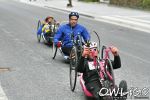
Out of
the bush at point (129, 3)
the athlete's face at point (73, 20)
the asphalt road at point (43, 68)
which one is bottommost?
the bush at point (129, 3)

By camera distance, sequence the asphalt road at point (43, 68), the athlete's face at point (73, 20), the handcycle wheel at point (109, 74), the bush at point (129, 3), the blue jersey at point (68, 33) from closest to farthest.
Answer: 1. the handcycle wheel at point (109, 74)
2. the asphalt road at point (43, 68)
3. the athlete's face at point (73, 20)
4. the blue jersey at point (68, 33)
5. the bush at point (129, 3)

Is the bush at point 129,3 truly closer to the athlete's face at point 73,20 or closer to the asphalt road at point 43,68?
the asphalt road at point 43,68

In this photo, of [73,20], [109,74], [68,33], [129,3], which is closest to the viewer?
[109,74]

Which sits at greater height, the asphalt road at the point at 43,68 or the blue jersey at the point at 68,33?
the blue jersey at the point at 68,33

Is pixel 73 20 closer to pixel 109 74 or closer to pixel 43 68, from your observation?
pixel 43 68

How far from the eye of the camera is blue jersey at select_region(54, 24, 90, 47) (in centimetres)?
1155

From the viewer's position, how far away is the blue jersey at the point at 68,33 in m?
11.6

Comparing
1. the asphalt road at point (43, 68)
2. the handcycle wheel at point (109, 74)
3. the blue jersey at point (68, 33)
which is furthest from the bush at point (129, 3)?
the handcycle wheel at point (109, 74)

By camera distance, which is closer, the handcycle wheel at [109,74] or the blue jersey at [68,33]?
the handcycle wheel at [109,74]

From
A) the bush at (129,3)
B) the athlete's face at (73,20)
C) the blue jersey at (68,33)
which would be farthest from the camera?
the bush at (129,3)

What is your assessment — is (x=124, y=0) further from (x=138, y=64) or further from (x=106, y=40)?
(x=138, y=64)

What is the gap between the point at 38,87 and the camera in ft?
30.0

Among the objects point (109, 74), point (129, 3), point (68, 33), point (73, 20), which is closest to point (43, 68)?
point (68, 33)

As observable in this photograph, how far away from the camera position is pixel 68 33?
1177cm
